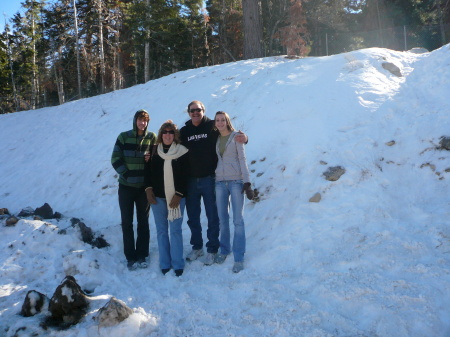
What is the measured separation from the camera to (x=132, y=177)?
16.5ft

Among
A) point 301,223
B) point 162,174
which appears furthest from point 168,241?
point 301,223

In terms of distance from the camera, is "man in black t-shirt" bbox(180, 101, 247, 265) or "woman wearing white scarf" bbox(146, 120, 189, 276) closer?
"woman wearing white scarf" bbox(146, 120, 189, 276)

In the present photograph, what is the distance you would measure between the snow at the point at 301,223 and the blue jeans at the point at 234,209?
0.28 m

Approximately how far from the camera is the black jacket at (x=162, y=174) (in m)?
4.69

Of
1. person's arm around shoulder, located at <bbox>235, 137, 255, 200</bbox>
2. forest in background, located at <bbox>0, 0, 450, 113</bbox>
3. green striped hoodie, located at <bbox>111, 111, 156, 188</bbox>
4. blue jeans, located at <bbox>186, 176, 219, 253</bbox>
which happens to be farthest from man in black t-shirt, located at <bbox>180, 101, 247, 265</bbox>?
forest in background, located at <bbox>0, 0, 450, 113</bbox>

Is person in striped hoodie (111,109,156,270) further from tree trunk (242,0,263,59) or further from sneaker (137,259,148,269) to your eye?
tree trunk (242,0,263,59)

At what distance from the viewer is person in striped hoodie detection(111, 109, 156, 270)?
5023 mm

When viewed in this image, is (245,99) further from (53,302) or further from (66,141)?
(53,302)

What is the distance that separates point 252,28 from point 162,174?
11.0 meters

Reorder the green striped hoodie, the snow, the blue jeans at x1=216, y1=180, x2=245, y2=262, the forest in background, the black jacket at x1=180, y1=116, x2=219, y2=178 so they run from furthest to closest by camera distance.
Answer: the forest in background, the green striped hoodie, the black jacket at x1=180, y1=116, x2=219, y2=178, the blue jeans at x1=216, y1=180, x2=245, y2=262, the snow

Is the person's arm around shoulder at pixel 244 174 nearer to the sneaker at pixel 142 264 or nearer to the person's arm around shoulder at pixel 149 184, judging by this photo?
the person's arm around shoulder at pixel 149 184

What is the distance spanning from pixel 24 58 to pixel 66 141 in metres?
21.8

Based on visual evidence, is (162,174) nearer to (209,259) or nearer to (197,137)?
(197,137)

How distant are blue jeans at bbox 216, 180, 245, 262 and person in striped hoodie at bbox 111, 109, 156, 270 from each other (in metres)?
1.23
